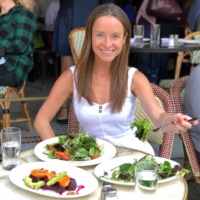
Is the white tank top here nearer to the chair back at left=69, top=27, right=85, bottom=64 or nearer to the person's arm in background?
the person's arm in background

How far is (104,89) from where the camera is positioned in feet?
7.91

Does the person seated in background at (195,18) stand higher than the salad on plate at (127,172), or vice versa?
the person seated in background at (195,18)

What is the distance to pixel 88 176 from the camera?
176cm

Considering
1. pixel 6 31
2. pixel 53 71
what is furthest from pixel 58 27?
pixel 53 71

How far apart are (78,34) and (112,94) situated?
8.49 ft

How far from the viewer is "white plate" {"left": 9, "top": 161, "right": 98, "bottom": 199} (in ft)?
5.37

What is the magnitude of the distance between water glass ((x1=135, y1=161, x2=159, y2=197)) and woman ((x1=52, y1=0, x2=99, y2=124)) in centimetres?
353

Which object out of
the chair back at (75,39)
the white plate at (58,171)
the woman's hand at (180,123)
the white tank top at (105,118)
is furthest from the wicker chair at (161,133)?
the chair back at (75,39)

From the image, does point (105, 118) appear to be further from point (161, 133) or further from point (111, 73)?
point (161, 133)

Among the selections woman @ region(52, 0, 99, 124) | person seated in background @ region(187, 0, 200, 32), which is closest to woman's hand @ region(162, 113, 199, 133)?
woman @ region(52, 0, 99, 124)

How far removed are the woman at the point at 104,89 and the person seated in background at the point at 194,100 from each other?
363 millimetres

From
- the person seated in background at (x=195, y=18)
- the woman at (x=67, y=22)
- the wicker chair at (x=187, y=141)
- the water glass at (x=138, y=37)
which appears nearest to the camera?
the wicker chair at (x=187, y=141)

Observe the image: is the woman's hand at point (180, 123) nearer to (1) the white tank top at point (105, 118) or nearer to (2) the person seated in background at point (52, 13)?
(1) the white tank top at point (105, 118)

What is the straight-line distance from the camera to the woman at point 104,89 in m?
2.32
